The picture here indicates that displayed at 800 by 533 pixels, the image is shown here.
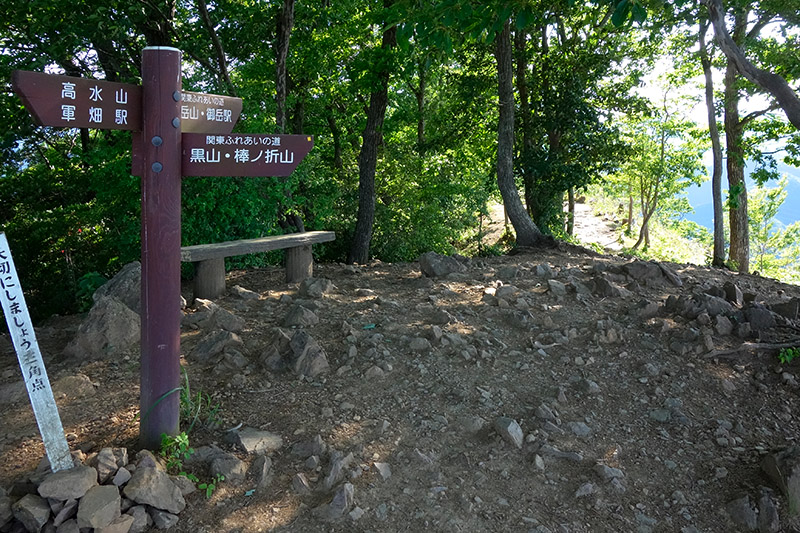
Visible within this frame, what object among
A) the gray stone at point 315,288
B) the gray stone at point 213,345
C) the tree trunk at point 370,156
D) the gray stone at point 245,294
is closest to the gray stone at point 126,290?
the gray stone at point 245,294

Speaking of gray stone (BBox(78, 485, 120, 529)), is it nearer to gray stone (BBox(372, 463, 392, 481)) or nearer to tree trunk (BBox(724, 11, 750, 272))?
gray stone (BBox(372, 463, 392, 481))

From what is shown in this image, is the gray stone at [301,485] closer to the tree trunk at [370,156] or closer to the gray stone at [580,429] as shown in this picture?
the gray stone at [580,429]

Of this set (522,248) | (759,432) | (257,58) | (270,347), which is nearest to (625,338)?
(759,432)

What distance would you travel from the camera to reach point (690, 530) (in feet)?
9.70

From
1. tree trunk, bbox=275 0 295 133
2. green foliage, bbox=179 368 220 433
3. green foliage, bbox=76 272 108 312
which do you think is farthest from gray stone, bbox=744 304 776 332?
green foliage, bbox=76 272 108 312

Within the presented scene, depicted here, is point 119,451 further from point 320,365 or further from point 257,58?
point 257,58

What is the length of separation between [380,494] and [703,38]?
1081 centimetres

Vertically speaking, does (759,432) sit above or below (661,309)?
below

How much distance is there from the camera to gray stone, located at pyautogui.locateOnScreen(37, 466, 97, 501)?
2670 mm

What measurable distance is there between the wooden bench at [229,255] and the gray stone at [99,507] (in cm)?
325

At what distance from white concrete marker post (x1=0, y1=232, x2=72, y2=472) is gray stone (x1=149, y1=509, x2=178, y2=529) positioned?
495 mm

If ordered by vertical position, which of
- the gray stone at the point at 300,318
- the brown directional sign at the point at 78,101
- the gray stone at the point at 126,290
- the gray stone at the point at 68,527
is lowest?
the gray stone at the point at 68,527

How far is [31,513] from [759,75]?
5.82 metres

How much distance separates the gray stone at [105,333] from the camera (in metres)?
4.43
